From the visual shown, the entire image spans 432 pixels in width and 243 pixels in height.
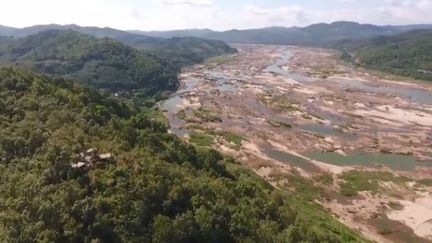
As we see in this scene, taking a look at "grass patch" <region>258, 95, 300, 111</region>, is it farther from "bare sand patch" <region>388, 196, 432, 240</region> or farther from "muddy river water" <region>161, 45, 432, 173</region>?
"bare sand patch" <region>388, 196, 432, 240</region>

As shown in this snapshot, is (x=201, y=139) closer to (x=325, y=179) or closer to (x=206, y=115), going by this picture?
(x=206, y=115)

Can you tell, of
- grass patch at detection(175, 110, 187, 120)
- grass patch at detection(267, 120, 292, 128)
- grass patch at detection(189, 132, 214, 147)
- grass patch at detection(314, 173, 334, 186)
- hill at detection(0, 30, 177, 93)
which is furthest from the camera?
hill at detection(0, 30, 177, 93)

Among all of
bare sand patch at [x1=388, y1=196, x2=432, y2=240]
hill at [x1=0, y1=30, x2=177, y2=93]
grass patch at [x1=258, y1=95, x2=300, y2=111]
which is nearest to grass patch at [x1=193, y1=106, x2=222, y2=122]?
grass patch at [x1=258, y1=95, x2=300, y2=111]

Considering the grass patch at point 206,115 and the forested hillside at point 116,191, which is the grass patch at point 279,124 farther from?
the forested hillside at point 116,191

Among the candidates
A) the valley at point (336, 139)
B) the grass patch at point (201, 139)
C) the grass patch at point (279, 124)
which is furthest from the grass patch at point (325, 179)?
the grass patch at point (279, 124)

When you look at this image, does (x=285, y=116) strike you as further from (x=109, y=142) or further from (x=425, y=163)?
(x=109, y=142)

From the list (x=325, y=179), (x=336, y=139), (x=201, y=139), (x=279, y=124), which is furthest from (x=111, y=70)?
(x=325, y=179)

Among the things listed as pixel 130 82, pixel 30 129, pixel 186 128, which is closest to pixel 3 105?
pixel 30 129

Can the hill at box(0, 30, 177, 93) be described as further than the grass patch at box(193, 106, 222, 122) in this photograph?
Yes
